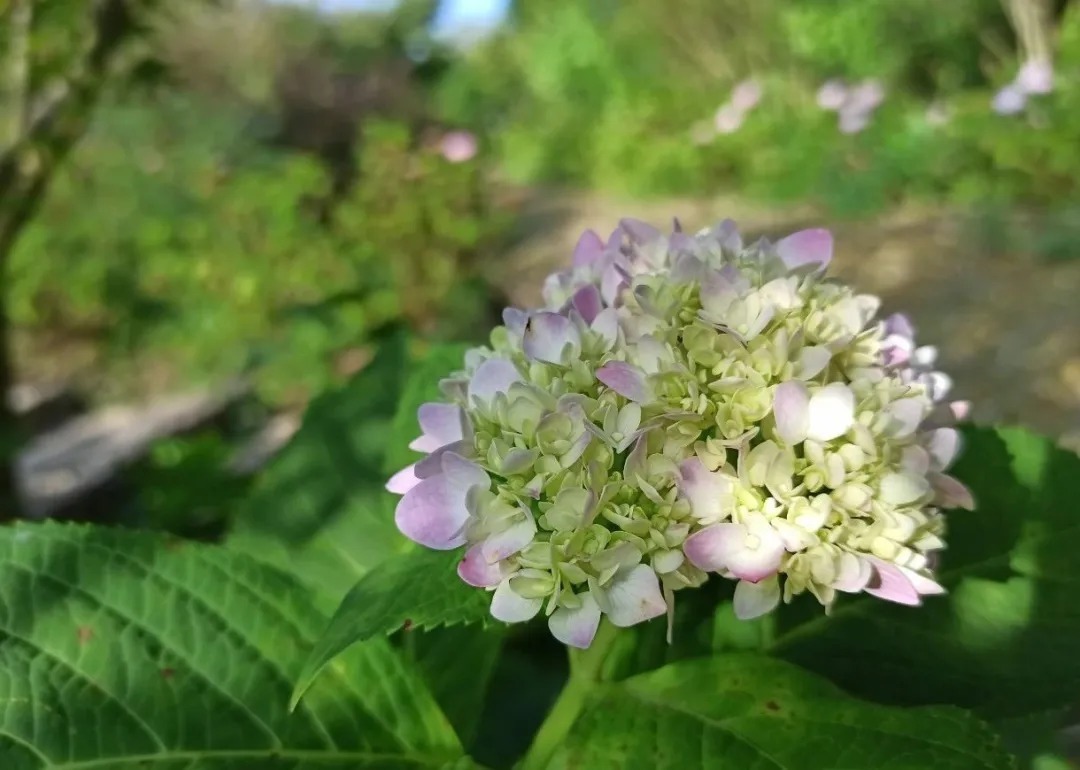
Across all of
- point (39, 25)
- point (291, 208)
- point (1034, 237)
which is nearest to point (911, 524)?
point (39, 25)

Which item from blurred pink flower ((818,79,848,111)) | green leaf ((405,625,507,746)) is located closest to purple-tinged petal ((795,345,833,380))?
green leaf ((405,625,507,746))

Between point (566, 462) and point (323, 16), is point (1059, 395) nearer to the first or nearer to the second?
point (566, 462)

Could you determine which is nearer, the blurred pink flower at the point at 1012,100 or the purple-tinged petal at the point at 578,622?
the purple-tinged petal at the point at 578,622

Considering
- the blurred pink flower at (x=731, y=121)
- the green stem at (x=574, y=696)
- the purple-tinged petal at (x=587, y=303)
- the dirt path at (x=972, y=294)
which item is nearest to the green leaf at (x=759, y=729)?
the green stem at (x=574, y=696)

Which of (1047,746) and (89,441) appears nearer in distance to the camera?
(1047,746)

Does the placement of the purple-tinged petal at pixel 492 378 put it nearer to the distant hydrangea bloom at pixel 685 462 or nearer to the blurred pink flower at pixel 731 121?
the distant hydrangea bloom at pixel 685 462
